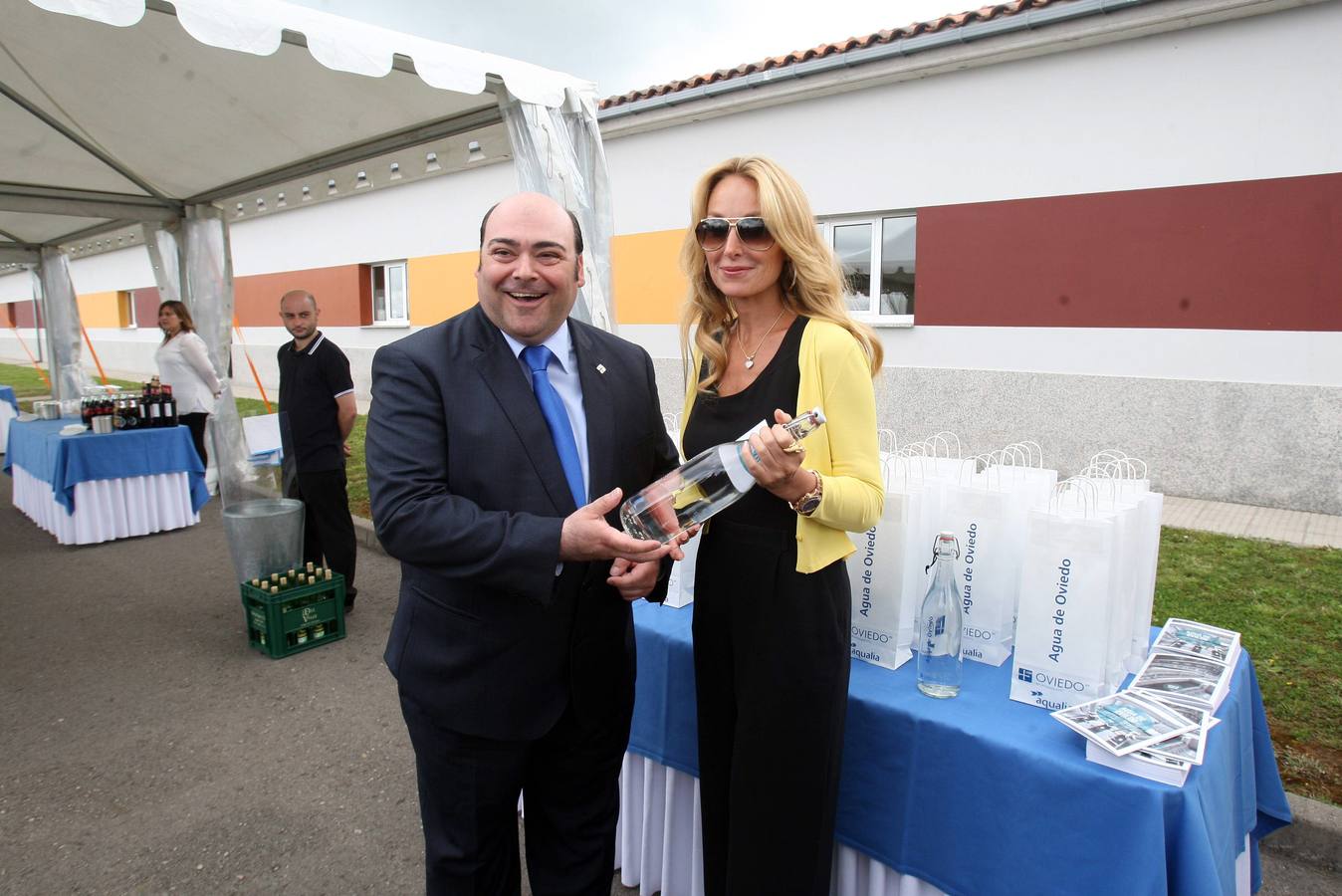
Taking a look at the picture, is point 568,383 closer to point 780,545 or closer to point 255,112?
point 780,545

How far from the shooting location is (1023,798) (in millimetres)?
1592

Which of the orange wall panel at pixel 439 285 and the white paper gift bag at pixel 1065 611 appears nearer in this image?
the white paper gift bag at pixel 1065 611

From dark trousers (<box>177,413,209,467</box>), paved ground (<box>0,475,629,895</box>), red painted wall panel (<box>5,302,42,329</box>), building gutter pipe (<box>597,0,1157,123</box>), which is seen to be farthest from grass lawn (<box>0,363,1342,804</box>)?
red painted wall panel (<box>5,302,42,329</box>)

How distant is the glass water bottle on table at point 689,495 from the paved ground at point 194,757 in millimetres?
1788

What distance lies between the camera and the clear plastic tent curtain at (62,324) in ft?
37.9

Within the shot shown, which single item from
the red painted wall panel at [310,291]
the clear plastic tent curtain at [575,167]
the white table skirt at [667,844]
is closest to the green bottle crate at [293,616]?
the clear plastic tent curtain at [575,167]

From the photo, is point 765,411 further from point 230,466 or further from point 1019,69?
point 230,466

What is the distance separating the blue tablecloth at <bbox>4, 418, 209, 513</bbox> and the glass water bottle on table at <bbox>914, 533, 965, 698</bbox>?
7.39 m

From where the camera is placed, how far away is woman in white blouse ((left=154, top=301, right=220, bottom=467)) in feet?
24.3

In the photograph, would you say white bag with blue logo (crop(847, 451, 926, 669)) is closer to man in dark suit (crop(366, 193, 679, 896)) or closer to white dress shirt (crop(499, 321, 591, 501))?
man in dark suit (crop(366, 193, 679, 896))

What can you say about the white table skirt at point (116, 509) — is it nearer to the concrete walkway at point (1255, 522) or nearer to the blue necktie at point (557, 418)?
the blue necktie at point (557, 418)

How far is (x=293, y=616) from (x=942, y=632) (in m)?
3.95

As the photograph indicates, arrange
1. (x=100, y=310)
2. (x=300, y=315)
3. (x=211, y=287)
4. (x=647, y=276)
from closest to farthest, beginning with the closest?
(x=300, y=315)
(x=211, y=287)
(x=647, y=276)
(x=100, y=310)

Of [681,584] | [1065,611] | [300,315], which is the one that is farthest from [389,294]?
[1065,611]
